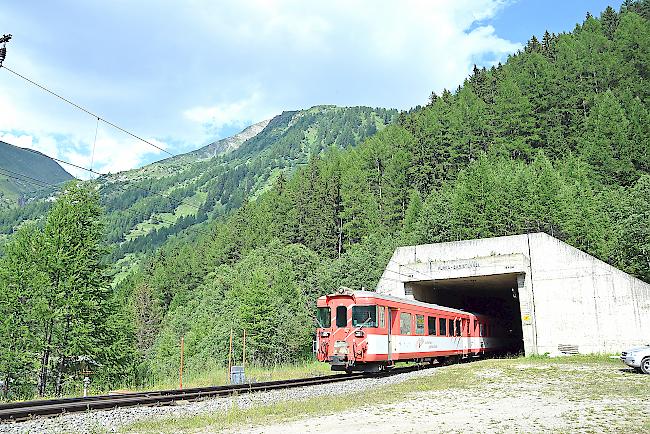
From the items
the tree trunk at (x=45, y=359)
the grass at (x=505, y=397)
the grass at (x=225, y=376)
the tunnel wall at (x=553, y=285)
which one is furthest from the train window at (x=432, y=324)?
the tree trunk at (x=45, y=359)

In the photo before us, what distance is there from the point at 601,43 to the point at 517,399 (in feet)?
258

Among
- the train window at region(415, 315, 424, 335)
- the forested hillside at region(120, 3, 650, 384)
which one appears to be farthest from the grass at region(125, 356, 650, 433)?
the forested hillside at region(120, 3, 650, 384)

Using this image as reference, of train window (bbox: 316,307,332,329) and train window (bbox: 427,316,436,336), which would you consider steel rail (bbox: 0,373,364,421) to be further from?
train window (bbox: 427,316,436,336)

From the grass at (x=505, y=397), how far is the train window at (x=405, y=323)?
9.58ft

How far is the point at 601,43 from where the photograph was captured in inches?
2972

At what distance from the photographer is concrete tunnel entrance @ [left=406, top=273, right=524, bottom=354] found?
35391 millimetres

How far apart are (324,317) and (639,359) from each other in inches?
463

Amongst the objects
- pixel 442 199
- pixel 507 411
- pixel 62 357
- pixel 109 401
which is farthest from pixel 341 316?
pixel 442 199

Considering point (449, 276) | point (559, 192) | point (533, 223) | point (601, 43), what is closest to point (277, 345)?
point (449, 276)

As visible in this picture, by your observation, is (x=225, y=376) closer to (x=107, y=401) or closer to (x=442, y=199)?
(x=107, y=401)

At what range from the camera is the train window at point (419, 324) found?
A: 23.6 meters

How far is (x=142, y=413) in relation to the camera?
37.9 feet

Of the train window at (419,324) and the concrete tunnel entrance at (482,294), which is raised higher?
the concrete tunnel entrance at (482,294)

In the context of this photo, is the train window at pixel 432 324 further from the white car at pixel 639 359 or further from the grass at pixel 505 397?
the white car at pixel 639 359
